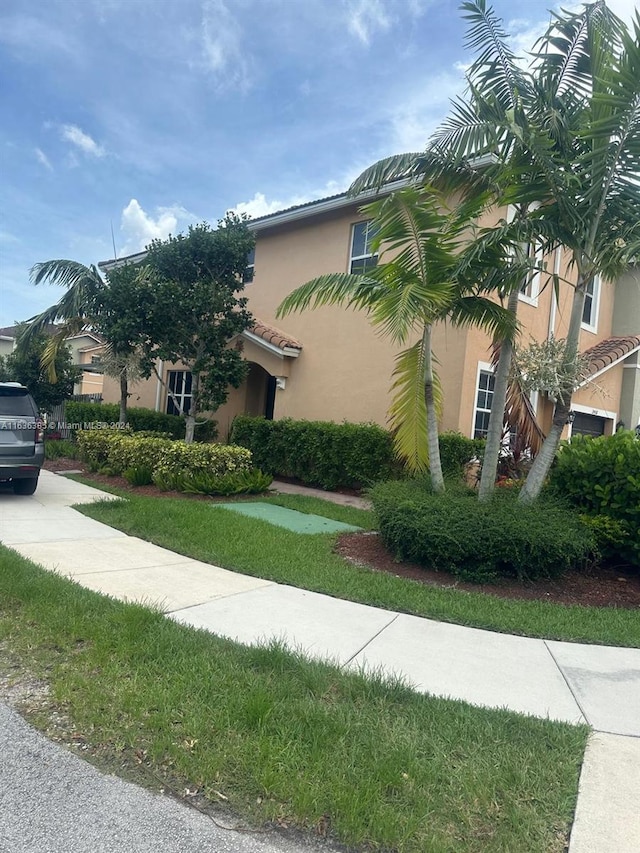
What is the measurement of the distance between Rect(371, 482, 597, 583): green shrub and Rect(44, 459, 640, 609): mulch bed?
103mm

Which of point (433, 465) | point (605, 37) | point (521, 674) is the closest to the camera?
point (521, 674)

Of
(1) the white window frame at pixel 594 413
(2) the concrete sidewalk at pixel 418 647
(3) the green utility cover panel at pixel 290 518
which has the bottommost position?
Result: (2) the concrete sidewalk at pixel 418 647

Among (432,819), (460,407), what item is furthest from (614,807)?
(460,407)

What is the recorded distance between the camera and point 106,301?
39.4ft

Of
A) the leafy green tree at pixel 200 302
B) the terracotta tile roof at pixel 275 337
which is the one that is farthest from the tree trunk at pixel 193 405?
the terracotta tile roof at pixel 275 337

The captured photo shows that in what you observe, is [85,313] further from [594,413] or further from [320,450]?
[594,413]

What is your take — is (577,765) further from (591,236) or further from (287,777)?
(591,236)

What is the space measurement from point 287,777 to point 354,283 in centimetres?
614

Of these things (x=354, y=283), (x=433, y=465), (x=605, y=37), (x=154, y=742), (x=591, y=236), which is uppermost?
(x=605, y=37)

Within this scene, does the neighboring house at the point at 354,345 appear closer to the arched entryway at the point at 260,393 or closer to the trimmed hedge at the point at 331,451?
the arched entryway at the point at 260,393

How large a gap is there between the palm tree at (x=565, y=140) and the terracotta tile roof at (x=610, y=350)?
Answer: 7518 millimetres

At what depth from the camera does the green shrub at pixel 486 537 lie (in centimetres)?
620

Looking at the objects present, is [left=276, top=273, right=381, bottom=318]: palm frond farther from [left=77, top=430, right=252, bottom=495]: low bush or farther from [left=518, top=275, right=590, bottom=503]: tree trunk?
[left=77, top=430, right=252, bottom=495]: low bush

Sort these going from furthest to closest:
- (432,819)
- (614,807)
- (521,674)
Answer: (521,674) → (614,807) → (432,819)
